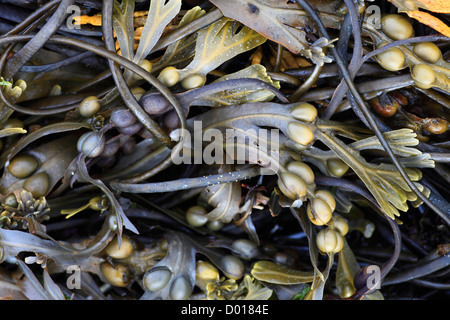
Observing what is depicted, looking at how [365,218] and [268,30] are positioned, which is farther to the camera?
[365,218]

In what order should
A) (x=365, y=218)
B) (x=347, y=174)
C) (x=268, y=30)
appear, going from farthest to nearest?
(x=365, y=218) → (x=347, y=174) → (x=268, y=30)

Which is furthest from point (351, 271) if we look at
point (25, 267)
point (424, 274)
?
point (25, 267)

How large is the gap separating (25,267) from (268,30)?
1.62 ft

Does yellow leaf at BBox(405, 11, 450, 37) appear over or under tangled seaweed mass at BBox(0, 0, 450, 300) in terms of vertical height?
over

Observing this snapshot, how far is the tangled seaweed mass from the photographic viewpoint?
585 millimetres

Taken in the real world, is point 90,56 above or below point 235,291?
above

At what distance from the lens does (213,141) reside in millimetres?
642

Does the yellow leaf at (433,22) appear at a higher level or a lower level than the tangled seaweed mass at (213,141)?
higher

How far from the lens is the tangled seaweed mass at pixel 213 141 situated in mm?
585

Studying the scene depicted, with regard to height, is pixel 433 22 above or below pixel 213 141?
above

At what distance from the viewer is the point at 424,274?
705 millimetres

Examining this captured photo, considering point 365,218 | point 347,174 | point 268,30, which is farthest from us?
point 365,218
